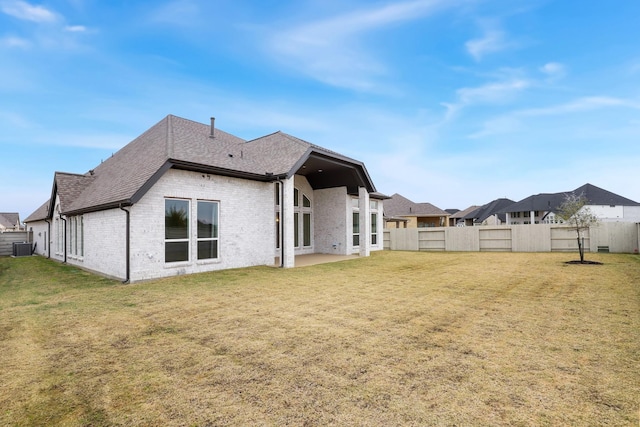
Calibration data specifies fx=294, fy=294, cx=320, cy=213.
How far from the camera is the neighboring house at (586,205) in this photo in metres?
36.1

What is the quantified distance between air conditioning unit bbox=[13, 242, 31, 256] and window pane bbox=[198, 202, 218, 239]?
813 inches

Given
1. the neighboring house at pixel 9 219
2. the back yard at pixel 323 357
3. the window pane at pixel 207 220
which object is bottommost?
the back yard at pixel 323 357

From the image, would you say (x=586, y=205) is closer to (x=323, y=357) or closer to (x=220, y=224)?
(x=220, y=224)

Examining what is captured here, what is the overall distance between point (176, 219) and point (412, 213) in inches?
1486

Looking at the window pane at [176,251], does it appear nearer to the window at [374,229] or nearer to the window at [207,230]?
the window at [207,230]

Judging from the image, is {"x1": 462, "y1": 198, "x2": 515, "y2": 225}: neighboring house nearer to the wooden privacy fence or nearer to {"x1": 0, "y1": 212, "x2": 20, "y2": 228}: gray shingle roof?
the wooden privacy fence

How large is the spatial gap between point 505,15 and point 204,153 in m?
13.9

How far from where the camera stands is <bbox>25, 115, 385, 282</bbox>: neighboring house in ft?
33.8

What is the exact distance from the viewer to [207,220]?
465 inches

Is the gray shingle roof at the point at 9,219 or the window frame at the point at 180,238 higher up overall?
the gray shingle roof at the point at 9,219

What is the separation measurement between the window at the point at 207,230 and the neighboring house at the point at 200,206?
40 mm

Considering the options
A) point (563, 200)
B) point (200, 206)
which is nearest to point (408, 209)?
point (563, 200)

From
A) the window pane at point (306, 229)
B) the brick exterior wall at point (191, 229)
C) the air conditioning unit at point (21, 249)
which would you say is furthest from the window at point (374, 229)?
the air conditioning unit at point (21, 249)

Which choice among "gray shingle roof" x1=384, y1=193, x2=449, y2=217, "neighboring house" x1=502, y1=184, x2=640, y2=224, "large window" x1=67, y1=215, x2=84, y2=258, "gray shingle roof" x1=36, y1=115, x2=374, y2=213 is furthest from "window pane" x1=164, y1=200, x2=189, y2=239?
"neighboring house" x1=502, y1=184, x2=640, y2=224
